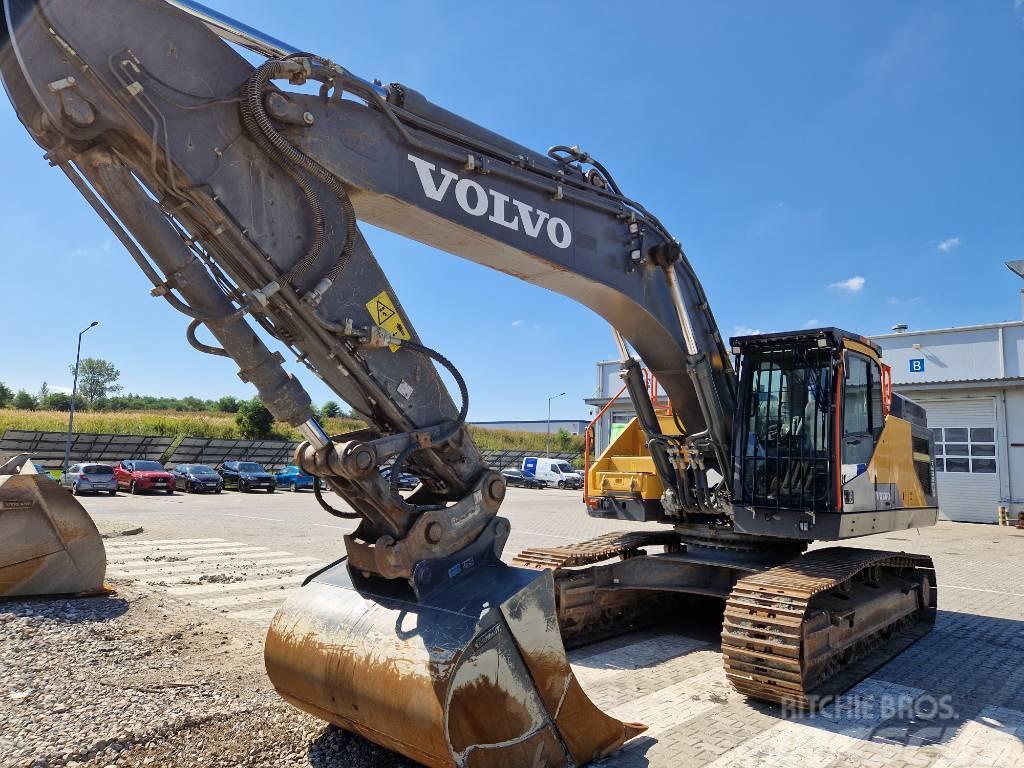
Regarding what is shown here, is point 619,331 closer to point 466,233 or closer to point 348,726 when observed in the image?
point 466,233

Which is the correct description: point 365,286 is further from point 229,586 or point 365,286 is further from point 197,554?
point 197,554

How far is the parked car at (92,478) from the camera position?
1104 inches

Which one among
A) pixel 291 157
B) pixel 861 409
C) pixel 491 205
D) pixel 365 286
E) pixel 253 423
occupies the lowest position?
pixel 861 409

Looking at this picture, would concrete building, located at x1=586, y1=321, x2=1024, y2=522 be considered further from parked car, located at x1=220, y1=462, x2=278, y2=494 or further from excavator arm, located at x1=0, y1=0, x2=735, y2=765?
excavator arm, located at x1=0, y1=0, x2=735, y2=765

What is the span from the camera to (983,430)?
24109 millimetres

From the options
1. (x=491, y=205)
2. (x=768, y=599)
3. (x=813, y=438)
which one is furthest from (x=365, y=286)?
(x=813, y=438)

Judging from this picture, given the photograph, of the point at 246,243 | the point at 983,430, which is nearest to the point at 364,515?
the point at 246,243

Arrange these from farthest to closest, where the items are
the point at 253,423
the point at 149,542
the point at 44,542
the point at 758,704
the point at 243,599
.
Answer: the point at 253,423
the point at 149,542
the point at 243,599
the point at 44,542
the point at 758,704

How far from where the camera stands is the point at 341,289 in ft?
13.2

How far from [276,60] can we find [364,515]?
249 cm

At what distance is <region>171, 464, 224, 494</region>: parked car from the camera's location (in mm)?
31344

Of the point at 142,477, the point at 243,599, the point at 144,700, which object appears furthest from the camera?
the point at 142,477

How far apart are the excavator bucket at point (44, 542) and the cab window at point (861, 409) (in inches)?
330

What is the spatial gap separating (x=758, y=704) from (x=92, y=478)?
94.3ft
